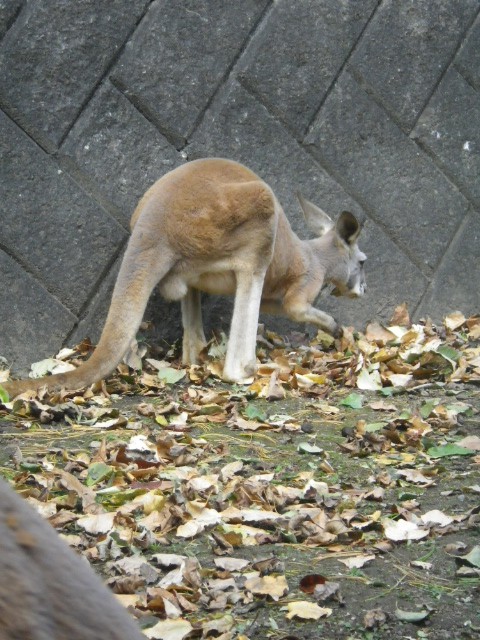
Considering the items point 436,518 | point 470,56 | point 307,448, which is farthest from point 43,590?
point 470,56

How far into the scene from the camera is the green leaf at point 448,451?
3598mm

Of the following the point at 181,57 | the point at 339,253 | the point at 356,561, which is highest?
the point at 181,57

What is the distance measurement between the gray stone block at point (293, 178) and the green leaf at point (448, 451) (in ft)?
7.24

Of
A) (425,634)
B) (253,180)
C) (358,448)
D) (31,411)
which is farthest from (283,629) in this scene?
(253,180)

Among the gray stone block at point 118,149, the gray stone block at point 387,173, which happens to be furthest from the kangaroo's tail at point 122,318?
the gray stone block at point 387,173

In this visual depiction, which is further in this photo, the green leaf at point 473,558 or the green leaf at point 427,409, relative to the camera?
the green leaf at point 427,409

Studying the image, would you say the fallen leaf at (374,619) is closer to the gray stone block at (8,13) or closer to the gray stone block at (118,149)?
the gray stone block at (118,149)

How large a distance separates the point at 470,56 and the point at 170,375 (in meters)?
2.64

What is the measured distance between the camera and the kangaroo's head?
5.60m

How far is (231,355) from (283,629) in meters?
2.76

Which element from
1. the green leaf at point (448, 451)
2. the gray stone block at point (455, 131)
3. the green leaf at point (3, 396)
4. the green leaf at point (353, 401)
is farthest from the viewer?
the gray stone block at point (455, 131)

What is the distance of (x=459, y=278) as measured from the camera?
5891 mm

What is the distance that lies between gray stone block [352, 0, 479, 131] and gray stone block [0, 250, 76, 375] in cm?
217

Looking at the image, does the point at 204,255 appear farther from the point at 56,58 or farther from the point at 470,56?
the point at 470,56
